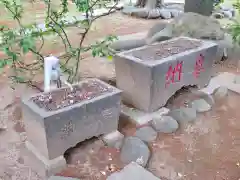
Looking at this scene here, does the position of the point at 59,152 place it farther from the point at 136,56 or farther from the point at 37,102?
the point at 136,56

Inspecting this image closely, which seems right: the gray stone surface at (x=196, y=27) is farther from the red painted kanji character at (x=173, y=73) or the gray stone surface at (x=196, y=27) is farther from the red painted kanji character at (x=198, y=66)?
the red painted kanji character at (x=173, y=73)

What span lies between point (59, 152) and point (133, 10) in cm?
758

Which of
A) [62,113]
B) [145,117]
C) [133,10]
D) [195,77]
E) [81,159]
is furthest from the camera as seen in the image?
[133,10]

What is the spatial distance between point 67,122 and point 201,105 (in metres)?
1.84

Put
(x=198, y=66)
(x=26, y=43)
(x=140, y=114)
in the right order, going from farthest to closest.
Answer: (x=198, y=66), (x=140, y=114), (x=26, y=43)

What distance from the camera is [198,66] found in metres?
3.75

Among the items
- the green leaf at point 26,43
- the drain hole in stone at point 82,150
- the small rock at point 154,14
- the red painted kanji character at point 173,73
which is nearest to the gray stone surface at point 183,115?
the red painted kanji character at point 173,73

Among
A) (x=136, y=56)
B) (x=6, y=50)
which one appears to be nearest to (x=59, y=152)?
(x=6, y=50)

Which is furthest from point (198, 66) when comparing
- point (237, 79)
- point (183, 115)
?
point (237, 79)

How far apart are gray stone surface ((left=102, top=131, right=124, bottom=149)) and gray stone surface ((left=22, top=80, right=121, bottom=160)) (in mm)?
88

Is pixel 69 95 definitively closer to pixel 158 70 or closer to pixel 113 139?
pixel 113 139

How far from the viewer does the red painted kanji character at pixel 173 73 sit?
3.34 m

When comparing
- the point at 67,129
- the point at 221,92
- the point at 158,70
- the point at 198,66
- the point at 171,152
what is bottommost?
the point at 171,152

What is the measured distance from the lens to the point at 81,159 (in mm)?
2738
